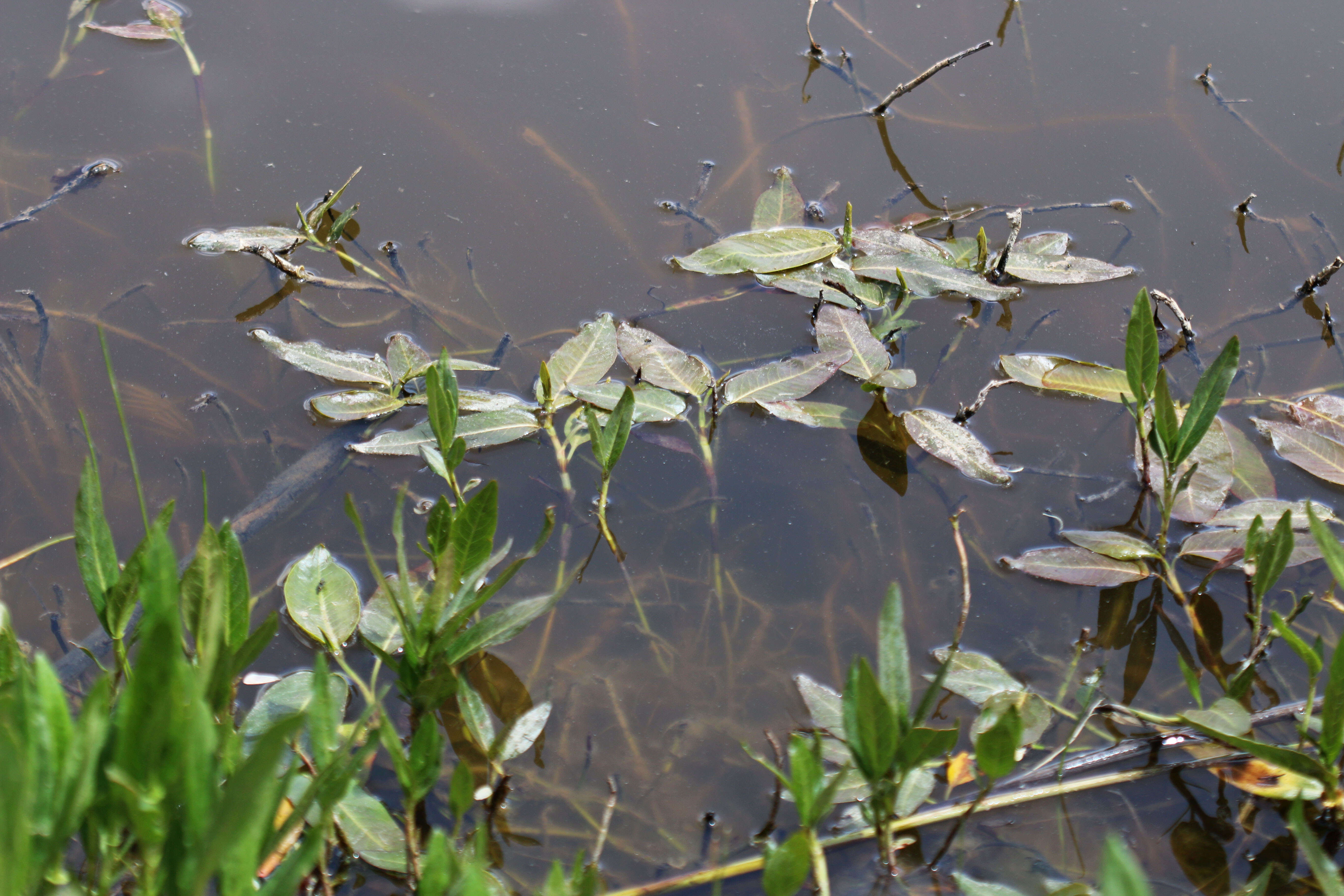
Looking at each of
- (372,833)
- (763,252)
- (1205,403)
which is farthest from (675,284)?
(372,833)

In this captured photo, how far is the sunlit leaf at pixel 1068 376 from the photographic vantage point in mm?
1872

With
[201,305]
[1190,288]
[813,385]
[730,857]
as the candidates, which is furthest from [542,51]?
[730,857]

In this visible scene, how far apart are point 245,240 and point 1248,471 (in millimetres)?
1920

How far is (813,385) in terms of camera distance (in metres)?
1.87

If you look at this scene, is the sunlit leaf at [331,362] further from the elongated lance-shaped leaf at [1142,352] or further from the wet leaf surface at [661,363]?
the elongated lance-shaped leaf at [1142,352]

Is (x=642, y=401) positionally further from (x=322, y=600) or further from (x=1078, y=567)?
(x=1078, y=567)

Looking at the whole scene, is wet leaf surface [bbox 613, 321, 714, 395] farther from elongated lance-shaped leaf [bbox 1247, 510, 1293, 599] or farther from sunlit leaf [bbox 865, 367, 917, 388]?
elongated lance-shaped leaf [bbox 1247, 510, 1293, 599]

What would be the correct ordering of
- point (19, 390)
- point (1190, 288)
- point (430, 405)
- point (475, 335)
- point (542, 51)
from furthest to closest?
1. point (542, 51)
2. point (1190, 288)
3. point (475, 335)
4. point (19, 390)
5. point (430, 405)

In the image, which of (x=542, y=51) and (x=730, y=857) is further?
(x=542, y=51)

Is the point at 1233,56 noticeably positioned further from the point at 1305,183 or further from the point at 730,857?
the point at 730,857

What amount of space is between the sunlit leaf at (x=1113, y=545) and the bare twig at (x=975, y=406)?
0.26 meters

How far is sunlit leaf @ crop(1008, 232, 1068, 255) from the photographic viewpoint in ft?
6.97

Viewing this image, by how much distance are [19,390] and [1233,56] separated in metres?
2.82

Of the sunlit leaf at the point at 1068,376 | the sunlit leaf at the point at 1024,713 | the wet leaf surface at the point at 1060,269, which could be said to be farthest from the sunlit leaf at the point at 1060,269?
the sunlit leaf at the point at 1024,713
